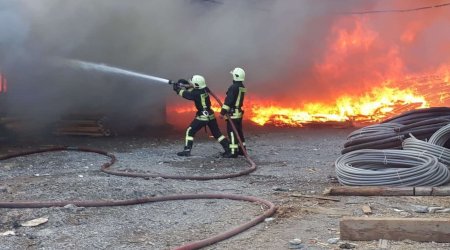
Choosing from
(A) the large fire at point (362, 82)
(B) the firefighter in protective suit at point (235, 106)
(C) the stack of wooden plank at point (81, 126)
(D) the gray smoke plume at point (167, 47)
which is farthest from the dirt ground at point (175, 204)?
(A) the large fire at point (362, 82)

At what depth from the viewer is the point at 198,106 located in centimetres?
809

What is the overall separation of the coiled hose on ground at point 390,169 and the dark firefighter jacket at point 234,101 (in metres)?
2.51

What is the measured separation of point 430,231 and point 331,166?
11.7 feet

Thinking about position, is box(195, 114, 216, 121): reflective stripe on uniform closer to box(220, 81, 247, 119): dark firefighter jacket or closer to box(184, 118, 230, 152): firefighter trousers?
box(184, 118, 230, 152): firefighter trousers

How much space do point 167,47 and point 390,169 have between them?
Result: 6625 millimetres

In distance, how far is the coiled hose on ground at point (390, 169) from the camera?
5277mm

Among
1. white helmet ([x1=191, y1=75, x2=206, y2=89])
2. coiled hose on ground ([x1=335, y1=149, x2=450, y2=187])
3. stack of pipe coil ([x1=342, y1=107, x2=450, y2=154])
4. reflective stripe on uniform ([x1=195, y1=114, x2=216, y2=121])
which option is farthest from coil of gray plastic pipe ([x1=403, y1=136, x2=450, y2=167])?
white helmet ([x1=191, y1=75, x2=206, y2=89])

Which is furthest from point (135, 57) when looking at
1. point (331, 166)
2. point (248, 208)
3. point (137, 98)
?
point (248, 208)

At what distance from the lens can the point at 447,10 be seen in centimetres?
1340

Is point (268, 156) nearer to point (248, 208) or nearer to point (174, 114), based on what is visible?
point (248, 208)

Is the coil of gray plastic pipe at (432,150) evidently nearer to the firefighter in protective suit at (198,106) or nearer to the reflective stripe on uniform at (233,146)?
the reflective stripe on uniform at (233,146)

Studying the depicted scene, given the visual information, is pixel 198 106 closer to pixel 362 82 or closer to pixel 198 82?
pixel 198 82

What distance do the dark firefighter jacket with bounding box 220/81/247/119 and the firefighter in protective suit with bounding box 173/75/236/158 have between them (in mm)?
269

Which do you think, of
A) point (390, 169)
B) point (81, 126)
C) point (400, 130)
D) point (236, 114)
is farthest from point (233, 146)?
point (81, 126)
